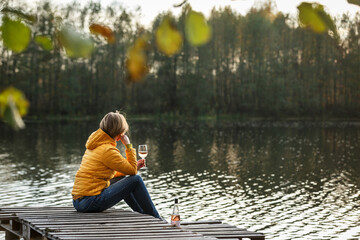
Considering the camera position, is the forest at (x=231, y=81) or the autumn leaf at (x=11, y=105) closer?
the autumn leaf at (x=11, y=105)

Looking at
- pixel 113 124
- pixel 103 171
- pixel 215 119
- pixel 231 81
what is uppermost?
pixel 231 81

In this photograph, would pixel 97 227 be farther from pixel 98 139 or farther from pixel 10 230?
pixel 10 230

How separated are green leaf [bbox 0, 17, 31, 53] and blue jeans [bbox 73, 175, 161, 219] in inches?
195

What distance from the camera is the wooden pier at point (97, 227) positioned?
5.07 metres

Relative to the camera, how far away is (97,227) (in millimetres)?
5328

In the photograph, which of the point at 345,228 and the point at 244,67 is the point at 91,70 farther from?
the point at 345,228

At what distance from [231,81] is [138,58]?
221ft

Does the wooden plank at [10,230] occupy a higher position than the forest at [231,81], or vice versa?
the forest at [231,81]

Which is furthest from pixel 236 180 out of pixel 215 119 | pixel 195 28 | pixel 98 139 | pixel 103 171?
pixel 215 119

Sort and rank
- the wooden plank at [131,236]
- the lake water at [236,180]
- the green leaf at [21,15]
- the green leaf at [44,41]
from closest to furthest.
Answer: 1. the green leaf at [21,15]
2. the green leaf at [44,41]
3. the wooden plank at [131,236]
4. the lake water at [236,180]

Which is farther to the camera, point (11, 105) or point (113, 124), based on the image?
point (113, 124)

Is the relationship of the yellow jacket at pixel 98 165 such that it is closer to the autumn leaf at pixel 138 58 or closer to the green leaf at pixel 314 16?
the autumn leaf at pixel 138 58

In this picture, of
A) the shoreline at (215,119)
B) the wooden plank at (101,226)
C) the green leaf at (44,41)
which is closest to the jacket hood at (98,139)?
the wooden plank at (101,226)

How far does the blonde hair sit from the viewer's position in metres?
5.87
